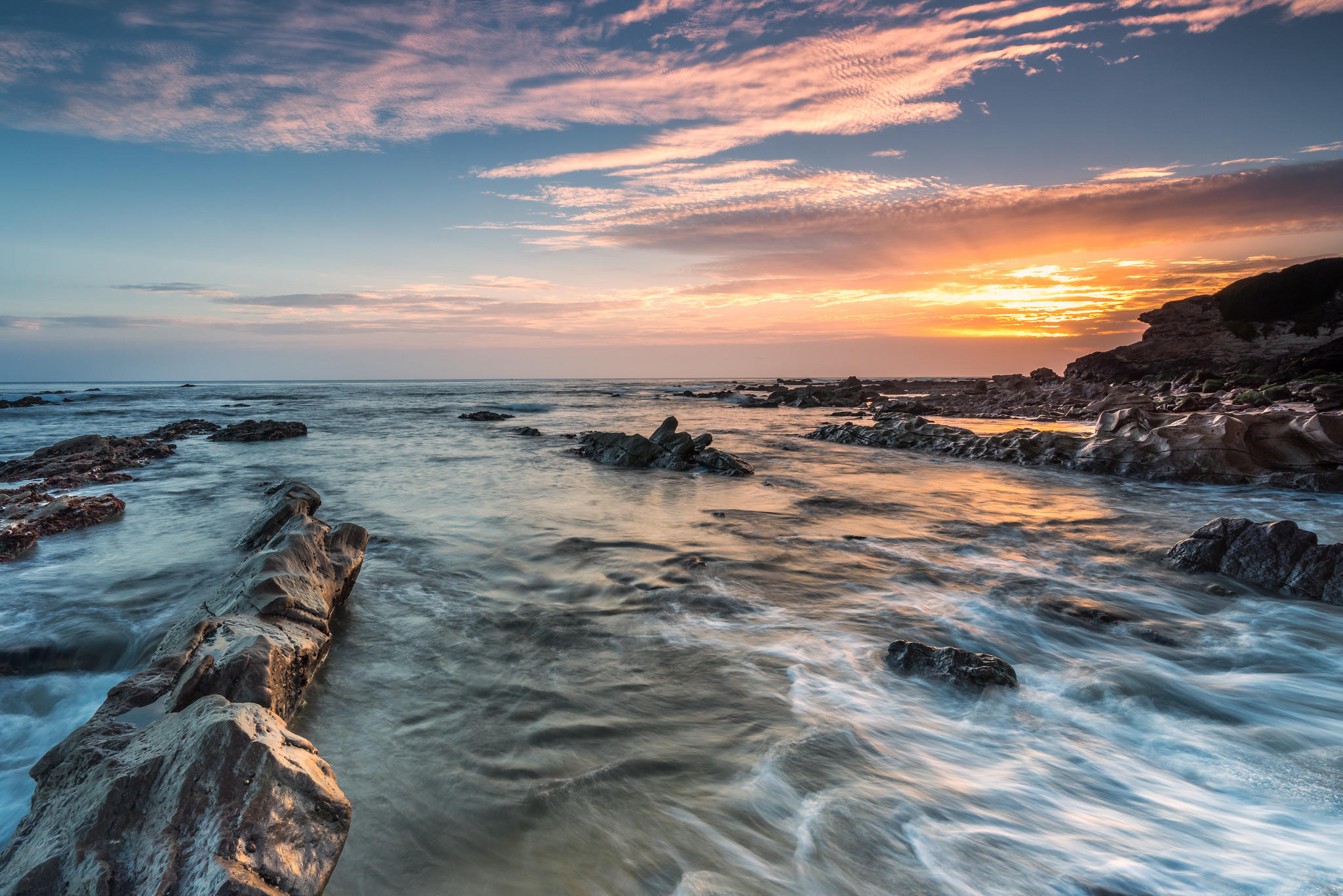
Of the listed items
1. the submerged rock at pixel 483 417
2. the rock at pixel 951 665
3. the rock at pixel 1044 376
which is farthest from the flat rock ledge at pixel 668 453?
the rock at pixel 1044 376

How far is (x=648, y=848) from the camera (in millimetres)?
3072

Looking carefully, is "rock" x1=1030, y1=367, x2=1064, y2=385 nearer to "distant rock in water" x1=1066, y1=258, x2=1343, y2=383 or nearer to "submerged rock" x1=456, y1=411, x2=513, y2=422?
"distant rock in water" x1=1066, y1=258, x2=1343, y2=383

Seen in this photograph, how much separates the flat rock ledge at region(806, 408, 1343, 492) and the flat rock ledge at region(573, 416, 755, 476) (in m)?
8.77

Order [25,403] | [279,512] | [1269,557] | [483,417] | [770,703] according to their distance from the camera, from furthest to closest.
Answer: [25,403] → [483,417] → [279,512] → [1269,557] → [770,703]

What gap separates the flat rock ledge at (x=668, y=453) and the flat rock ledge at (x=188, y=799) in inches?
499

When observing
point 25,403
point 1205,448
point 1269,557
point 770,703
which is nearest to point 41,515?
point 770,703

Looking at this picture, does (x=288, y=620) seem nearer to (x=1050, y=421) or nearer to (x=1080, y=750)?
(x=1080, y=750)

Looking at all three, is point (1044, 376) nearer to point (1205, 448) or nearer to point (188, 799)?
point (1205, 448)

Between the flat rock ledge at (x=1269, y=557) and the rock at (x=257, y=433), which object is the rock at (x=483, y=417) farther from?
the flat rock ledge at (x=1269, y=557)

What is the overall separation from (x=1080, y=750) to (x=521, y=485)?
38.0ft

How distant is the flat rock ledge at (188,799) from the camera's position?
218cm

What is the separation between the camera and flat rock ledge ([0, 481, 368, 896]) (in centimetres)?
218

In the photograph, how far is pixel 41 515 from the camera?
29.7 feet

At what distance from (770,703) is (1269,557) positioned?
6.91 m
